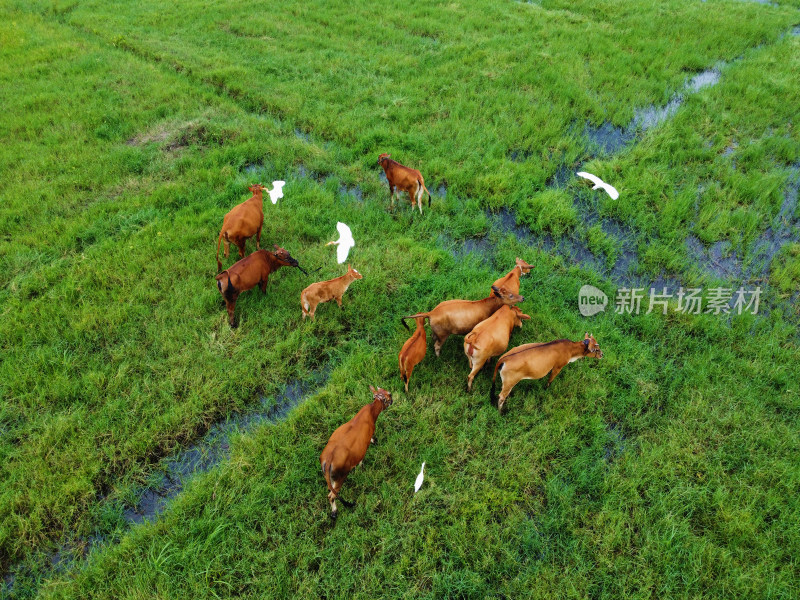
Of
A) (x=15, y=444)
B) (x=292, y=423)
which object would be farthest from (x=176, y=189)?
(x=292, y=423)

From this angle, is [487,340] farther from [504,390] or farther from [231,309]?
[231,309]

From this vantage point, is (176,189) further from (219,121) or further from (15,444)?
(15,444)

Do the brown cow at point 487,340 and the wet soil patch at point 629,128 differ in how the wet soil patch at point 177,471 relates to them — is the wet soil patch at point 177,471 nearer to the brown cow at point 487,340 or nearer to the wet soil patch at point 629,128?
the brown cow at point 487,340

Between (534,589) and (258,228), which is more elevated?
(258,228)

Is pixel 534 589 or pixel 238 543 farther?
pixel 238 543

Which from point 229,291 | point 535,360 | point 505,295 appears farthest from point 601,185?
point 229,291

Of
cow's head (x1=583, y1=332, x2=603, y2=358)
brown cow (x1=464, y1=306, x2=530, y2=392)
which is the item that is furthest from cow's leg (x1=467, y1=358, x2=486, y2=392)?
cow's head (x1=583, y1=332, x2=603, y2=358)

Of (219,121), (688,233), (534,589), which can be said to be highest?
(219,121)

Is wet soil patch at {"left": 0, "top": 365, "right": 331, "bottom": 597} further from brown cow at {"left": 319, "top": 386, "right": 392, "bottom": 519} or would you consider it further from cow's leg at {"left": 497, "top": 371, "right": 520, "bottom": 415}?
cow's leg at {"left": 497, "top": 371, "right": 520, "bottom": 415}
